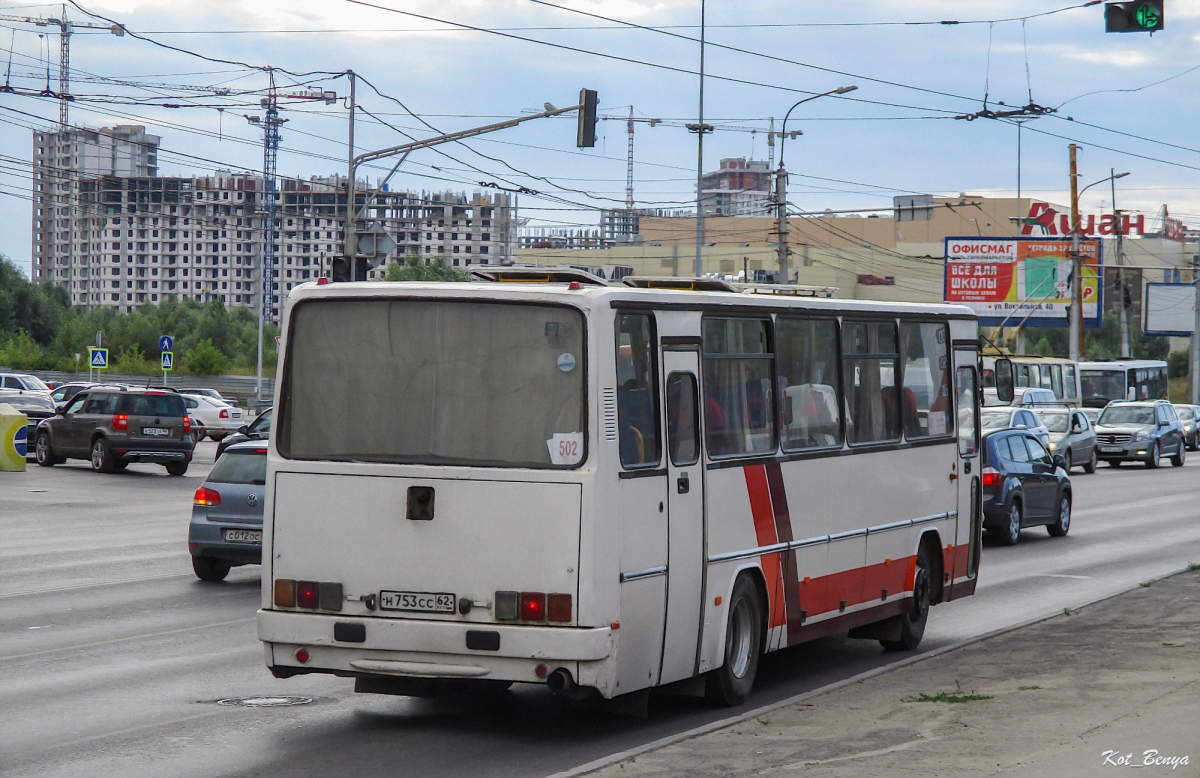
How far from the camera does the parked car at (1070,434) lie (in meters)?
38.2

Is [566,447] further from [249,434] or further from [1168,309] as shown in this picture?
[1168,309]

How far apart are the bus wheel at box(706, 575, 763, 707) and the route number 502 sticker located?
1903 millimetres

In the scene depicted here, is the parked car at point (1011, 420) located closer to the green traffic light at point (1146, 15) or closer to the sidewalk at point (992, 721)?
the green traffic light at point (1146, 15)

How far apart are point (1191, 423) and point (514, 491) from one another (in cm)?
5529

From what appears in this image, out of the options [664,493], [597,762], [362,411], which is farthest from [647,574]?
[362,411]

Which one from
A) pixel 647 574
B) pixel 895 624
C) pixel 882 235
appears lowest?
pixel 895 624

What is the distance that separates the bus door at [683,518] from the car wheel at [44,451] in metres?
28.3

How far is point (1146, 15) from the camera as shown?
1448 cm

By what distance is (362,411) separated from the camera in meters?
8.23

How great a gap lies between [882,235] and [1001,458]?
113 m

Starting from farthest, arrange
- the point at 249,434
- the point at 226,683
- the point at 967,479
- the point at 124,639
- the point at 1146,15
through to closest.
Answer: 1. the point at 249,434
2. the point at 1146,15
3. the point at 967,479
4. the point at 124,639
5. the point at 226,683

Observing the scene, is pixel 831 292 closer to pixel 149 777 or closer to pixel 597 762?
pixel 597 762

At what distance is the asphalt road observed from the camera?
7.69 meters

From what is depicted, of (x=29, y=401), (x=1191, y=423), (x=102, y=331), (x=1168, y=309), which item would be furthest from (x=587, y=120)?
(x=102, y=331)
